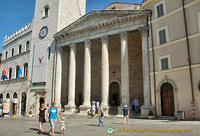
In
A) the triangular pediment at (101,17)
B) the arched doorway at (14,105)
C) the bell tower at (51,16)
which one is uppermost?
the bell tower at (51,16)

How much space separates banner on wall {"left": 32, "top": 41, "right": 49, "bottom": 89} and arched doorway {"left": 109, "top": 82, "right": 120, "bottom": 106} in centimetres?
1021

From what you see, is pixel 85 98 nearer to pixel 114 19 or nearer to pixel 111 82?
pixel 111 82

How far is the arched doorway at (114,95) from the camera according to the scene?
27.5 m

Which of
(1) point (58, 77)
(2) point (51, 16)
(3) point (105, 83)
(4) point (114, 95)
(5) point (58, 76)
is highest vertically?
(2) point (51, 16)

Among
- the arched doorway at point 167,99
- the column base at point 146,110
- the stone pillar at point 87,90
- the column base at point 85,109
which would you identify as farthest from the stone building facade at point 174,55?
the stone pillar at point 87,90

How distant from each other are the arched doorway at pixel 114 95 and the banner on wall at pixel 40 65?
33.5 ft

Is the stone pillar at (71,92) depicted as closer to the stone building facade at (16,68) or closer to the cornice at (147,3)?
the stone building facade at (16,68)

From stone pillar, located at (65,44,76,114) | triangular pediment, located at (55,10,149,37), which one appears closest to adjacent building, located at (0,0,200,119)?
stone pillar, located at (65,44,76,114)

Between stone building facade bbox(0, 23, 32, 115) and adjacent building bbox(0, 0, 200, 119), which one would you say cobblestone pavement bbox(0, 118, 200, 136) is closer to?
adjacent building bbox(0, 0, 200, 119)

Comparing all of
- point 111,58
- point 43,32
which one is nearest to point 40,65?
point 43,32

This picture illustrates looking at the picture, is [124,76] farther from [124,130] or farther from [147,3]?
[124,130]

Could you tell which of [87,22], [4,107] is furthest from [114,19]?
[4,107]

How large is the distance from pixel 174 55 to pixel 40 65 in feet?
62.9

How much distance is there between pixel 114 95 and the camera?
28000mm
